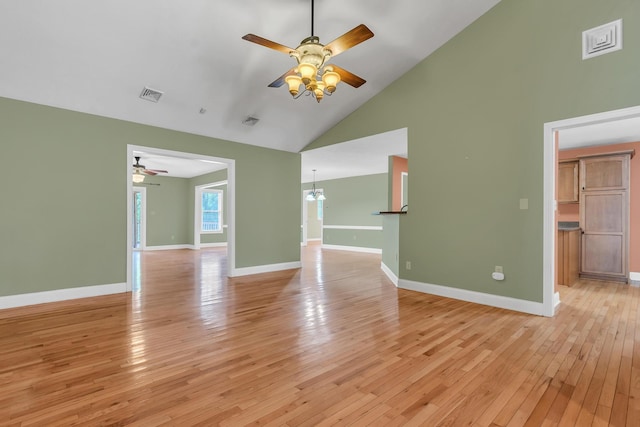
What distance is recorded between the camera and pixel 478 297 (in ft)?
13.0

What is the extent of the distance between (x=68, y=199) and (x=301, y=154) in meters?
4.20

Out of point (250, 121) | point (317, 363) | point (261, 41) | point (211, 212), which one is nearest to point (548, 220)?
point (317, 363)

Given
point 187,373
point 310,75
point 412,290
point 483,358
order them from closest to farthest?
point 187,373, point 483,358, point 310,75, point 412,290

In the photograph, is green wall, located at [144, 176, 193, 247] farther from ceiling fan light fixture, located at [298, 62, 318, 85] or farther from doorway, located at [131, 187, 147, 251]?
ceiling fan light fixture, located at [298, 62, 318, 85]

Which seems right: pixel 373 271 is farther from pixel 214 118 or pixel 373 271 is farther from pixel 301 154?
pixel 214 118

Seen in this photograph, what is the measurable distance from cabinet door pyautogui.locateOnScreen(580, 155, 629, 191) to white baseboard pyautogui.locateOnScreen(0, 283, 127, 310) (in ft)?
26.0

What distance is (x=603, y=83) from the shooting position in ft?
10.3

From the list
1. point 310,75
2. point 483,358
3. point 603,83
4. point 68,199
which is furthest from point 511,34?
point 68,199

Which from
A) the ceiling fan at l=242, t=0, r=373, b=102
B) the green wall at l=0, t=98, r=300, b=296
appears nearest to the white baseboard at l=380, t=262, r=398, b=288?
the ceiling fan at l=242, t=0, r=373, b=102

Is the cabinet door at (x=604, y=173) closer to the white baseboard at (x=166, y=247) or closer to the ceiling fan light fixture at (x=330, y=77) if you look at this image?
the ceiling fan light fixture at (x=330, y=77)

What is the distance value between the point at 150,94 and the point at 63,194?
5.87ft

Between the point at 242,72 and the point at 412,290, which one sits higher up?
the point at 242,72

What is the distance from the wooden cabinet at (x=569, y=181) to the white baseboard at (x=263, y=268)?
211 inches

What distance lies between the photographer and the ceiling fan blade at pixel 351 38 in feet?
8.28
